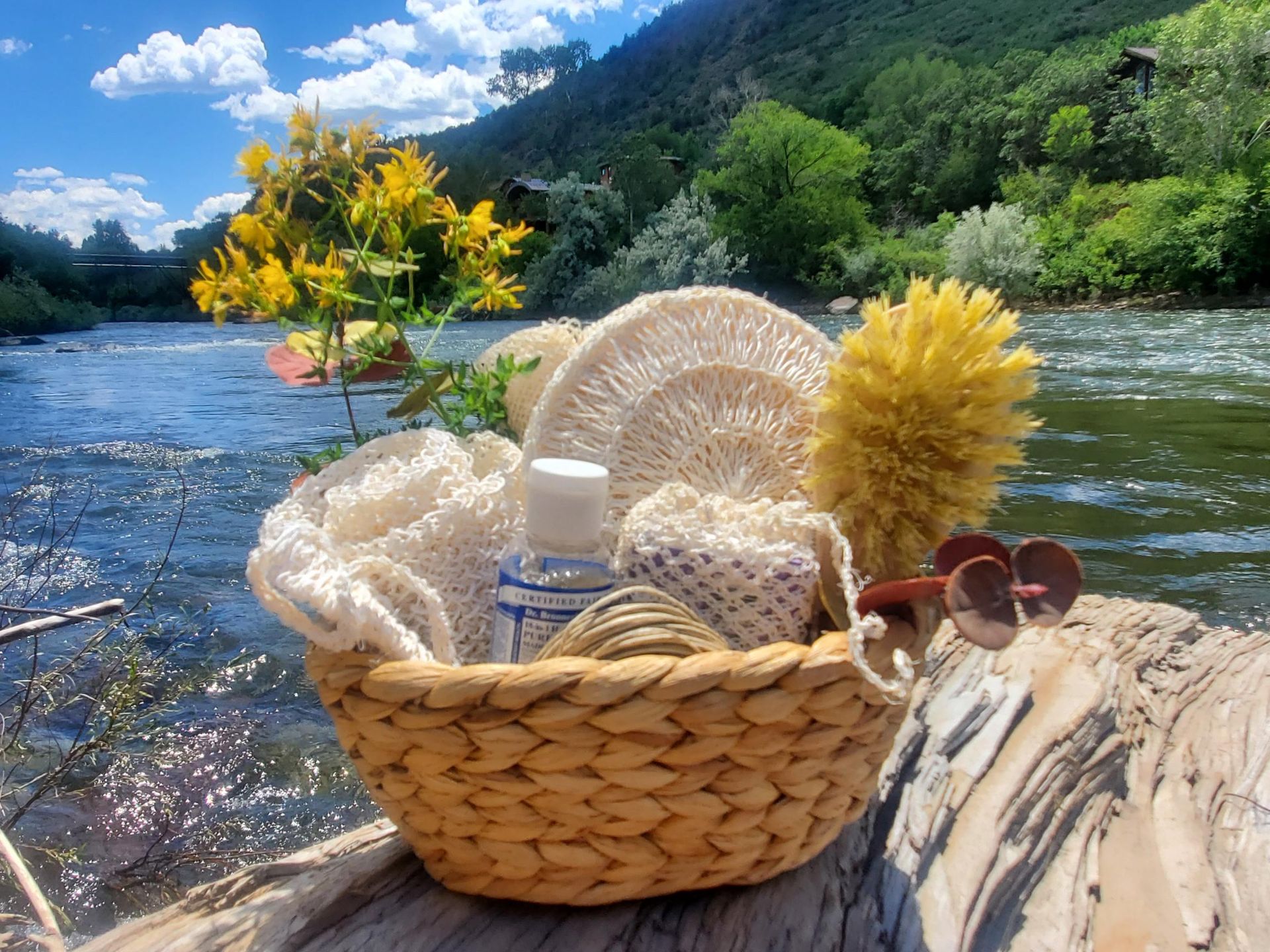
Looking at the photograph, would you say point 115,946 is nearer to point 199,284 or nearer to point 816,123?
point 199,284

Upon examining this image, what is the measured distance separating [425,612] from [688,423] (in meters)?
0.28

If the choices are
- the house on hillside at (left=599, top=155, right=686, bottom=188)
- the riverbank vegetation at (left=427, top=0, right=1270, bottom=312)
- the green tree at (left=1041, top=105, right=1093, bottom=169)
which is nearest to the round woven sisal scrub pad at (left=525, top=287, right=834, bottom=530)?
the riverbank vegetation at (left=427, top=0, right=1270, bottom=312)

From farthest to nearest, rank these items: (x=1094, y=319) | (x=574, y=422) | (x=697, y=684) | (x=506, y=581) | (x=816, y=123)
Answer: (x=816, y=123)
(x=1094, y=319)
(x=574, y=422)
(x=506, y=581)
(x=697, y=684)

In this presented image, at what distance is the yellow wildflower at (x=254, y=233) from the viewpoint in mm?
809

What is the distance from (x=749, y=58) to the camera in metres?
55.5

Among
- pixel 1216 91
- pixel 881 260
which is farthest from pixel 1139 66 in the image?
pixel 881 260

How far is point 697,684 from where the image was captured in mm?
505

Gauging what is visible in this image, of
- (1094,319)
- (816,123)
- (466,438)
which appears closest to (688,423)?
(466,438)

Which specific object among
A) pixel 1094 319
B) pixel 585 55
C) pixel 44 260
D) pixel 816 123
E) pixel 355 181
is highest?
pixel 585 55

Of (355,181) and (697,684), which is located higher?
(355,181)

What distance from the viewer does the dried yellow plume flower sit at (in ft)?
2.02

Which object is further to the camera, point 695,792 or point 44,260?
point 44,260

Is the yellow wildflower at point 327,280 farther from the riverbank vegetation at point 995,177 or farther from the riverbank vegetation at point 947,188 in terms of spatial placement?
the riverbank vegetation at point 995,177

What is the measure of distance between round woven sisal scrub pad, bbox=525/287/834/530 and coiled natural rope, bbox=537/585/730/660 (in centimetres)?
15
